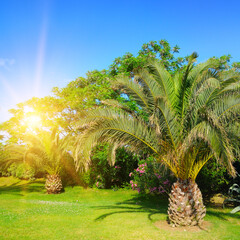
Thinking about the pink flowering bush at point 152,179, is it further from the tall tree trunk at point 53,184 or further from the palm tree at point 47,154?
the tall tree trunk at point 53,184

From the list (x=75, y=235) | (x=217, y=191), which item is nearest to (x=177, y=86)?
(x=75, y=235)

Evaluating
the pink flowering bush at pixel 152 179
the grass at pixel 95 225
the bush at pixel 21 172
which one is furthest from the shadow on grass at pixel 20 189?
the grass at pixel 95 225

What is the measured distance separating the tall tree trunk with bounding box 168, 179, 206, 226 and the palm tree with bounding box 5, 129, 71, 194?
433 inches

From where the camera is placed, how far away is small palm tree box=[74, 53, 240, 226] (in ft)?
24.6

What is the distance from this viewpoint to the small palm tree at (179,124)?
749cm

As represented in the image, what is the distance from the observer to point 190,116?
25.7 feet

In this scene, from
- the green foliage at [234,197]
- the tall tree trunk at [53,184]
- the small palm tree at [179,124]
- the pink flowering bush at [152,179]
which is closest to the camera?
the small palm tree at [179,124]

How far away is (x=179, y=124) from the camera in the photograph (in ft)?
26.4

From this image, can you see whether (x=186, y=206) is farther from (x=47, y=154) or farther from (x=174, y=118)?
(x=47, y=154)

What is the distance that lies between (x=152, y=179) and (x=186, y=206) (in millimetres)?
6235

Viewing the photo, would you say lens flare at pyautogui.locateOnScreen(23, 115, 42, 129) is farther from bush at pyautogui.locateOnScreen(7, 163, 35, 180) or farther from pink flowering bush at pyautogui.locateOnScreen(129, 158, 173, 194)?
pink flowering bush at pyautogui.locateOnScreen(129, 158, 173, 194)

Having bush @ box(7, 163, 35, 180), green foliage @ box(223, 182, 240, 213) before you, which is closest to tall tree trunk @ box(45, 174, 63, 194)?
bush @ box(7, 163, 35, 180)

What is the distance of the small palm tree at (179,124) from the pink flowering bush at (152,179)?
516 centimetres

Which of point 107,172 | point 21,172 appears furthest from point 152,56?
point 21,172
